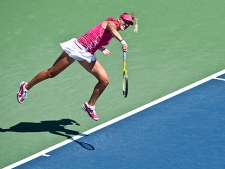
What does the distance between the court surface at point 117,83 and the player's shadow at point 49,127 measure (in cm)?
2

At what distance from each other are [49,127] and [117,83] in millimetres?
2142

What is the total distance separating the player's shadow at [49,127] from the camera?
14875 mm

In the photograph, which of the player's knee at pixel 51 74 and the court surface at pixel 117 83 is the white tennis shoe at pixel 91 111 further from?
the player's knee at pixel 51 74

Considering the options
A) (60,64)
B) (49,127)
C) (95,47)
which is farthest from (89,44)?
(49,127)

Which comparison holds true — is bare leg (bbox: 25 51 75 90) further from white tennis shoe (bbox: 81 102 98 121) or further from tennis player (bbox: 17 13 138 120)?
white tennis shoe (bbox: 81 102 98 121)

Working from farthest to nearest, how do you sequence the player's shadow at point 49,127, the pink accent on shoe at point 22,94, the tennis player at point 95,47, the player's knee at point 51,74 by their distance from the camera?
the pink accent on shoe at point 22,94 → the player's shadow at point 49,127 → the player's knee at point 51,74 → the tennis player at point 95,47

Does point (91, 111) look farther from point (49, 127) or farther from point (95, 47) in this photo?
point (95, 47)

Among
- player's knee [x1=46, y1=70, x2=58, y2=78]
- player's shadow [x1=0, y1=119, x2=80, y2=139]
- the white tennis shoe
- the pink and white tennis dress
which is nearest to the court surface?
player's shadow [x1=0, y1=119, x2=80, y2=139]

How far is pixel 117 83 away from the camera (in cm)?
1655

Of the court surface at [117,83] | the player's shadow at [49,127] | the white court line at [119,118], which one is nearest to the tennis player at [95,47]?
the white court line at [119,118]

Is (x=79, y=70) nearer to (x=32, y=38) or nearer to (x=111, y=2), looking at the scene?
(x=32, y=38)

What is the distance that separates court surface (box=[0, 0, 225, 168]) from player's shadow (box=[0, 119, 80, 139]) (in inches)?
0.7

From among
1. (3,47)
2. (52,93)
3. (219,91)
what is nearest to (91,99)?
(52,93)

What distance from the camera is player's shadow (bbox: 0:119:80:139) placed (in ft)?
48.8
